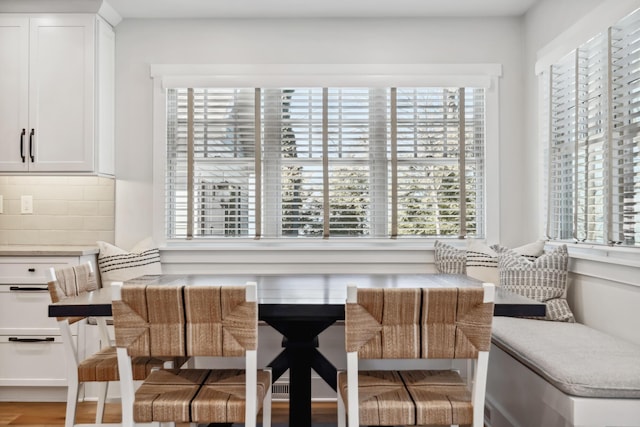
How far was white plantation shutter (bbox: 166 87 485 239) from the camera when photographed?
3.50m

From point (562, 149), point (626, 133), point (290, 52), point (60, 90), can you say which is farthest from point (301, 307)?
point (60, 90)

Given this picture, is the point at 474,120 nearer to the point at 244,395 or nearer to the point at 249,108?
the point at 249,108

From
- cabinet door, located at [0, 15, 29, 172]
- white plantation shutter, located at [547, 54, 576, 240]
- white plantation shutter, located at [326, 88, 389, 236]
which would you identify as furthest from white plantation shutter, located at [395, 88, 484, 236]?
cabinet door, located at [0, 15, 29, 172]

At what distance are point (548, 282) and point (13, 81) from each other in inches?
139

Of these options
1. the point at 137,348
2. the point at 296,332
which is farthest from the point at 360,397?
the point at 137,348

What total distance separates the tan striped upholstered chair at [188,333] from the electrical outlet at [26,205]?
7.83 ft

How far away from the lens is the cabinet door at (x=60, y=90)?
10.6 ft

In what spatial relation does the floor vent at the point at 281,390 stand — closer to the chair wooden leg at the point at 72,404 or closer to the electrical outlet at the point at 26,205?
the chair wooden leg at the point at 72,404

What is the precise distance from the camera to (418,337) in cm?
157

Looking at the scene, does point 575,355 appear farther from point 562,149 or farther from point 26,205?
point 26,205

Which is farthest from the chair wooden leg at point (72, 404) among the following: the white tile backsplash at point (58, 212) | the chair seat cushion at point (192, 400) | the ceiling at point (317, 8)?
the ceiling at point (317, 8)

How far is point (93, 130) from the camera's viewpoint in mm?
3221

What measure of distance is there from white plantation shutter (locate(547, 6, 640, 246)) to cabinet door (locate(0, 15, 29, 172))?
11.2 feet

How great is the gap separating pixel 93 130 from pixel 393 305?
254cm
